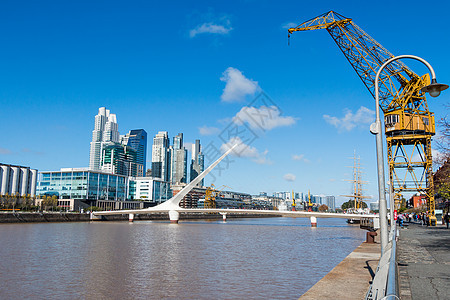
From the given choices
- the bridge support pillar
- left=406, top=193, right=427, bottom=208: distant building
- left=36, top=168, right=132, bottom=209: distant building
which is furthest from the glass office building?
left=406, top=193, right=427, bottom=208: distant building

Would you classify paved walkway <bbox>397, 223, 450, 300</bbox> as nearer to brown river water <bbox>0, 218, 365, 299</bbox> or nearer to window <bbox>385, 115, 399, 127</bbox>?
brown river water <bbox>0, 218, 365, 299</bbox>

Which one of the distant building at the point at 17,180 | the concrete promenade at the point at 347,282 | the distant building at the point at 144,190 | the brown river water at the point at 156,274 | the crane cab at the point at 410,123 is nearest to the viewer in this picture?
the concrete promenade at the point at 347,282

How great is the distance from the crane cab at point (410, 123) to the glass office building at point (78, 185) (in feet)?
295

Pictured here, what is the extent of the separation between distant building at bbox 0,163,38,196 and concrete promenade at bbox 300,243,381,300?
4578 inches

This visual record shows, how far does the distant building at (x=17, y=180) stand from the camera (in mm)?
111938

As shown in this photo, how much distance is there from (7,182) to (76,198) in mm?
24674

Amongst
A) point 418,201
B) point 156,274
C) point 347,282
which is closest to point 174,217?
point 156,274

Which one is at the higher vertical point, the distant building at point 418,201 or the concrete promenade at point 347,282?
the distant building at point 418,201

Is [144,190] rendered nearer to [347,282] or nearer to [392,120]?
[392,120]

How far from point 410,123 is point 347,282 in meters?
35.0

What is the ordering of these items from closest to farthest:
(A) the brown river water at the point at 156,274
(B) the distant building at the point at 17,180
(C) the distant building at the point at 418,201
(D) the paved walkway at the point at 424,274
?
(D) the paved walkway at the point at 424,274 < (A) the brown river water at the point at 156,274 < (C) the distant building at the point at 418,201 < (B) the distant building at the point at 17,180

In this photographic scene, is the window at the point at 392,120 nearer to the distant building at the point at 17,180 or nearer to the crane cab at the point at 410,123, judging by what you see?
the crane cab at the point at 410,123

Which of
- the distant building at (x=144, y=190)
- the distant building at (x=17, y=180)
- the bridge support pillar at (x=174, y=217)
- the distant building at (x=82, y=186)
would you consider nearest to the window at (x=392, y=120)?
the bridge support pillar at (x=174, y=217)

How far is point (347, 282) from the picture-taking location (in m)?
10.2
